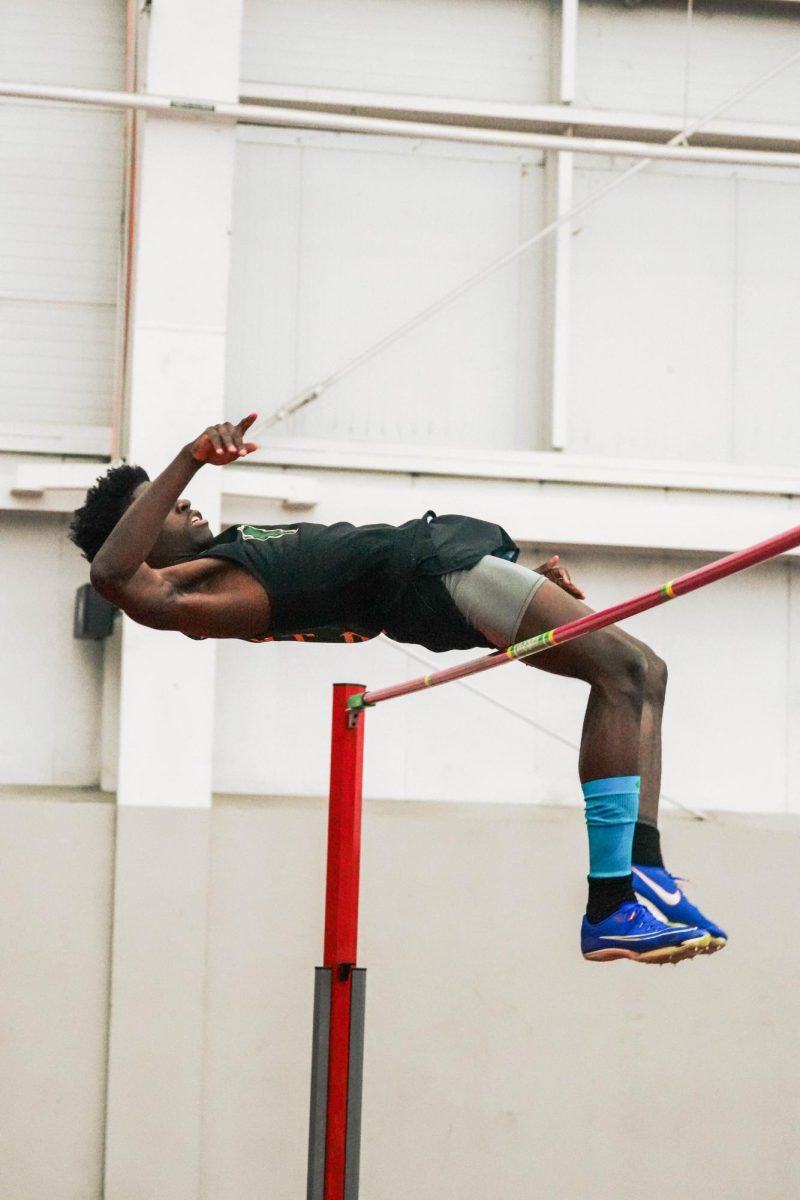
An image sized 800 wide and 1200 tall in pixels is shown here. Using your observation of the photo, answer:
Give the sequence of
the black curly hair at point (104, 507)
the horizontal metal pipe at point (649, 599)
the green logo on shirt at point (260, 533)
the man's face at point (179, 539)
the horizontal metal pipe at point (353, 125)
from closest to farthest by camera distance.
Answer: the horizontal metal pipe at point (649, 599)
the green logo on shirt at point (260, 533)
the man's face at point (179, 539)
the black curly hair at point (104, 507)
the horizontal metal pipe at point (353, 125)

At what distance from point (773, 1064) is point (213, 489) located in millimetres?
2719

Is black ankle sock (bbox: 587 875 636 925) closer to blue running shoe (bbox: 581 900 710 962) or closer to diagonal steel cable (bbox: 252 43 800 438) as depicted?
blue running shoe (bbox: 581 900 710 962)

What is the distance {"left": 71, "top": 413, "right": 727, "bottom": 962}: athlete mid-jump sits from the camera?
2.85m

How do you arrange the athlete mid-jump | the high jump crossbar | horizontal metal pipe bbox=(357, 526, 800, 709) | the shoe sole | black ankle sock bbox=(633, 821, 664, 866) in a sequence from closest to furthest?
horizontal metal pipe bbox=(357, 526, 800, 709) < the shoe sole < the athlete mid-jump < black ankle sock bbox=(633, 821, 664, 866) < the high jump crossbar

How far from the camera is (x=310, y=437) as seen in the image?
553cm

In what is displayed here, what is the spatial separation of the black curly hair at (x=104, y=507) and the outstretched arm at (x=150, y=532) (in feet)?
1.56

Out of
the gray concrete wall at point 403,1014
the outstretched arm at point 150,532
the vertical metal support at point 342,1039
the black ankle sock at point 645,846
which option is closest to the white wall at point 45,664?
the gray concrete wall at point 403,1014

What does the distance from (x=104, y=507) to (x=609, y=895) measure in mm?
1430

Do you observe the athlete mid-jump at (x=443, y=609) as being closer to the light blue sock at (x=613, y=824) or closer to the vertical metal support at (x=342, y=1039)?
the light blue sock at (x=613, y=824)

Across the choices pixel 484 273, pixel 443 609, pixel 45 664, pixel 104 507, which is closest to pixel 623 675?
pixel 443 609

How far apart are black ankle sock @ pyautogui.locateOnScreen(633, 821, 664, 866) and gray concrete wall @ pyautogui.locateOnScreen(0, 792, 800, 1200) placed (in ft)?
7.30

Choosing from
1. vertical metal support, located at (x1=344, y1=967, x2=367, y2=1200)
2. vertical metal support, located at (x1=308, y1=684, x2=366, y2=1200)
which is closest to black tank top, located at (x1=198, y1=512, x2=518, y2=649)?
vertical metal support, located at (x1=308, y1=684, x2=366, y2=1200)

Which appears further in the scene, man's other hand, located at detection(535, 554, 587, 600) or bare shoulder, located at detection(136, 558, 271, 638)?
man's other hand, located at detection(535, 554, 587, 600)

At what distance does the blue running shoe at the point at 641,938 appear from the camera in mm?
2748
